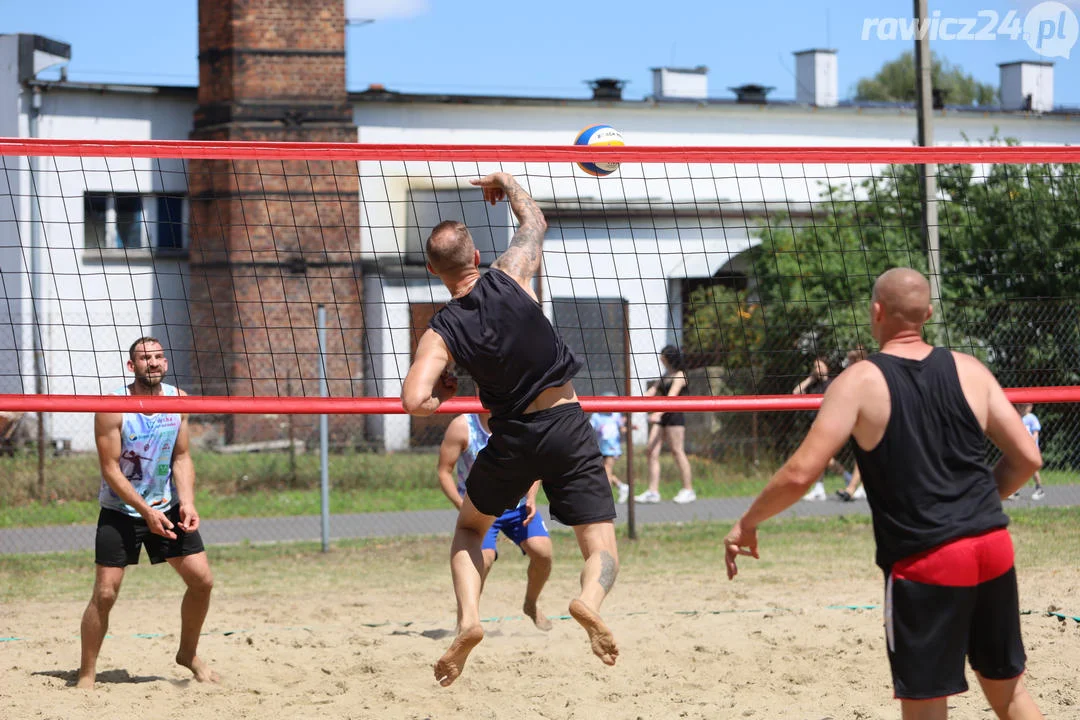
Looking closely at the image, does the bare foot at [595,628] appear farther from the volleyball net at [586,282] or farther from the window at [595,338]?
the window at [595,338]

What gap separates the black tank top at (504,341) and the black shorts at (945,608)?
5.36 ft

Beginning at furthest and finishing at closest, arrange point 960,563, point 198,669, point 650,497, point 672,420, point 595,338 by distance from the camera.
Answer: point 595,338, point 650,497, point 672,420, point 198,669, point 960,563

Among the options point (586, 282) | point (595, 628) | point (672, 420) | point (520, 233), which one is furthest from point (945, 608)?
point (586, 282)

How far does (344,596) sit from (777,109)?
15.7 metres

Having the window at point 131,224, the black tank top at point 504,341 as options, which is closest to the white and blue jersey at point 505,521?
the black tank top at point 504,341

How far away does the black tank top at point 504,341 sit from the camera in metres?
4.84

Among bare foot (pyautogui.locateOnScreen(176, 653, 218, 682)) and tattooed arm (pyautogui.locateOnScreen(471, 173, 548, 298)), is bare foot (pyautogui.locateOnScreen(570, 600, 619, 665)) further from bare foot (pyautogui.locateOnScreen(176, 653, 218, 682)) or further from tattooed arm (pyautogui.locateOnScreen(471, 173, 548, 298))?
bare foot (pyautogui.locateOnScreen(176, 653, 218, 682))

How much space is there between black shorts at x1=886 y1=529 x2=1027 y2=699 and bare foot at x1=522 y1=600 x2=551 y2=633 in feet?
12.3

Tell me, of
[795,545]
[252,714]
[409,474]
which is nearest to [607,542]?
[252,714]

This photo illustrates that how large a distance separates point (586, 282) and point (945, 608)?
14973 millimetres

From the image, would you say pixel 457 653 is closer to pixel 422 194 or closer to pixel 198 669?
pixel 198 669

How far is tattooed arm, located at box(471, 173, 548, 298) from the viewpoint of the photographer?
5.07 m

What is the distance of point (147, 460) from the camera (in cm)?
624

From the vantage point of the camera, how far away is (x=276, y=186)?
1872cm
